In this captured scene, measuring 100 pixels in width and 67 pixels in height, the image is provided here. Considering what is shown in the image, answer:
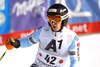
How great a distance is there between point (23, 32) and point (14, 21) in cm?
49

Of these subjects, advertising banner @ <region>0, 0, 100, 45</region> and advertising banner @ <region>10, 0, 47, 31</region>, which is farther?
advertising banner @ <region>10, 0, 47, 31</region>

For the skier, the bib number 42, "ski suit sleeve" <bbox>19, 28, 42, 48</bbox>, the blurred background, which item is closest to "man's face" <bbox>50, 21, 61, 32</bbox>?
the skier

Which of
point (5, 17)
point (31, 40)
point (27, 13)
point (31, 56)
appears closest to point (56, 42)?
point (31, 40)

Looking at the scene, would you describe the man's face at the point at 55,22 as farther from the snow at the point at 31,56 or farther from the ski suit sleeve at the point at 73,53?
the snow at the point at 31,56

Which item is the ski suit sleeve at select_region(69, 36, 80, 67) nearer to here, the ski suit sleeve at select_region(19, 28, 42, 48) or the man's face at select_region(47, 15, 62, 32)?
the man's face at select_region(47, 15, 62, 32)

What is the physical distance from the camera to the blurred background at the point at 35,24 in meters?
4.79

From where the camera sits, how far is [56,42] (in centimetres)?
273

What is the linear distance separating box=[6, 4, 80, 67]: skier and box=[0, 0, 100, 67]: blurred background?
1.62 m

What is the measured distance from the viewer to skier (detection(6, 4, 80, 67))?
2.66 metres

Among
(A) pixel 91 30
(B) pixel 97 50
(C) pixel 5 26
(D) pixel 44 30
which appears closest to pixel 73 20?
(A) pixel 91 30

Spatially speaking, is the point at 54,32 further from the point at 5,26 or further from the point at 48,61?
the point at 5,26

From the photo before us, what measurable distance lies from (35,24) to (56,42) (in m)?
3.84

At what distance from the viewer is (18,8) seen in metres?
6.09

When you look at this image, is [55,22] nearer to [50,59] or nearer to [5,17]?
[50,59]
